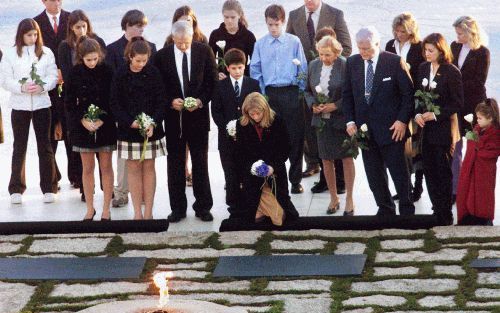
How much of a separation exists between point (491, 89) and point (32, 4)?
1100 cm

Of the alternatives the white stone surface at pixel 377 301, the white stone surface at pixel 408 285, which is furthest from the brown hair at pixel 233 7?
the white stone surface at pixel 377 301

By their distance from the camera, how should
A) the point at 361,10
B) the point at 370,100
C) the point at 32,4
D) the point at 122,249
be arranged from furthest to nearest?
the point at 32,4, the point at 361,10, the point at 370,100, the point at 122,249

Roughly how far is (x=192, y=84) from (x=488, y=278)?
3.93 metres

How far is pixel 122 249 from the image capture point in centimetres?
1155

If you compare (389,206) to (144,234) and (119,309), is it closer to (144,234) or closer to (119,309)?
(144,234)

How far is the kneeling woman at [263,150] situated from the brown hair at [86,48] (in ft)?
5.13

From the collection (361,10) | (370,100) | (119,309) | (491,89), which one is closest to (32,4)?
(361,10)

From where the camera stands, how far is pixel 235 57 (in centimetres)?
1280

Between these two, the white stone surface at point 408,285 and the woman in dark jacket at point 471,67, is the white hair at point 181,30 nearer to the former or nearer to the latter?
the woman in dark jacket at point 471,67

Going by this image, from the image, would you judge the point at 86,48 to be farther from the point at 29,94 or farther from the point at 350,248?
the point at 350,248

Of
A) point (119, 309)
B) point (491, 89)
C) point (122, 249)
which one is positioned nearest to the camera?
point (119, 309)

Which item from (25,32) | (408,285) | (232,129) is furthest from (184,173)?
(408,285)

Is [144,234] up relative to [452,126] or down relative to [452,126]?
down

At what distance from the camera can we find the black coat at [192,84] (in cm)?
1300
